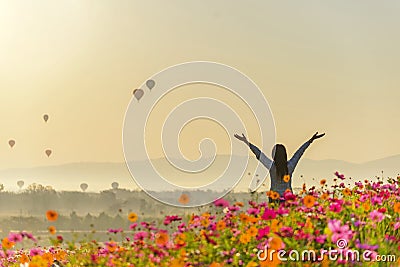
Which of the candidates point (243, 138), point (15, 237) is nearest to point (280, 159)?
point (243, 138)

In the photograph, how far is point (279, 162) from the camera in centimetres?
909

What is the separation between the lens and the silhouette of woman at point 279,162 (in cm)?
897

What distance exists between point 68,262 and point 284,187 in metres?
3.37

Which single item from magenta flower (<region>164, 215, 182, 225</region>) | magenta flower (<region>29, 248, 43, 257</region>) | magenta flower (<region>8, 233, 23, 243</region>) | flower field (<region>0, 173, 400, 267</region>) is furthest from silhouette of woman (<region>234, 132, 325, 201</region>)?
magenta flower (<region>8, 233, 23, 243</region>)

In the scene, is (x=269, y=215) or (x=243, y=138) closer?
(x=269, y=215)

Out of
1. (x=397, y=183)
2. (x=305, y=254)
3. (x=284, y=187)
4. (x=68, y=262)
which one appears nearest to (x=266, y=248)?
(x=305, y=254)

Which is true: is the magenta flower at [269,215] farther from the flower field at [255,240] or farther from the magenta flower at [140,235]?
the magenta flower at [140,235]

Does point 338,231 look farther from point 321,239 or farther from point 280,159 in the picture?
Result: point 280,159

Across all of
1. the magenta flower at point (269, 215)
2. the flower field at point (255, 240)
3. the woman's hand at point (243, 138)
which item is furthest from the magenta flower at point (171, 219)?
the woman's hand at point (243, 138)

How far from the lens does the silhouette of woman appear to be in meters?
8.97

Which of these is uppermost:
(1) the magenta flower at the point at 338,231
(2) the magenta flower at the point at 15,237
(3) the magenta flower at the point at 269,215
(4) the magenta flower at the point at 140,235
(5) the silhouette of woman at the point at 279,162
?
(5) the silhouette of woman at the point at 279,162

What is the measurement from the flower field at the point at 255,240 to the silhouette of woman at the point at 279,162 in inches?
80.7

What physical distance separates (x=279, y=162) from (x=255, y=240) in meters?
3.46

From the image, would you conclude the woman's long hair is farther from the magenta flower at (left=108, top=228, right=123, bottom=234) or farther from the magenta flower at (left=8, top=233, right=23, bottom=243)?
the magenta flower at (left=8, top=233, right=23, bottom=243)
